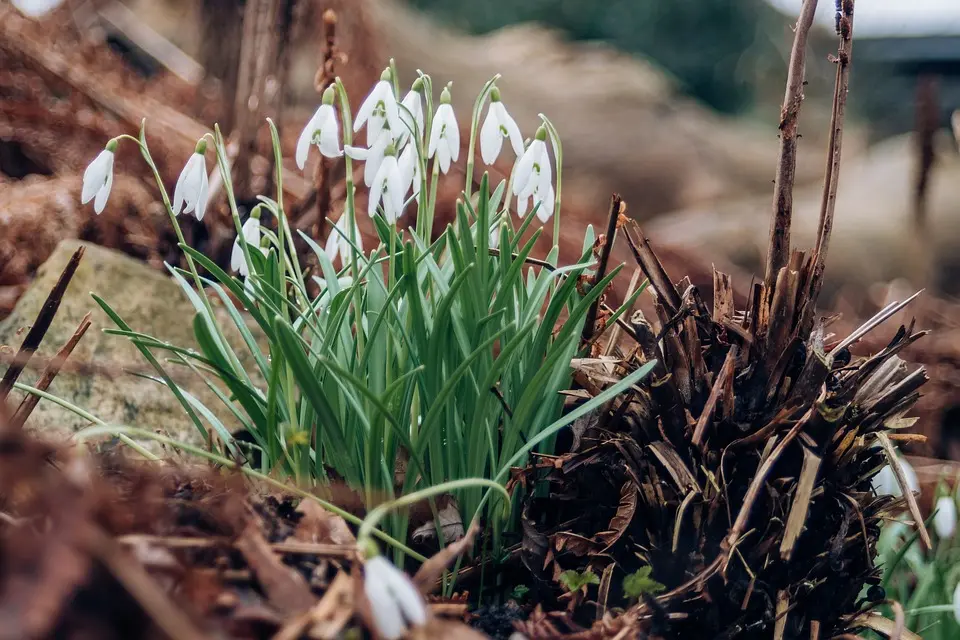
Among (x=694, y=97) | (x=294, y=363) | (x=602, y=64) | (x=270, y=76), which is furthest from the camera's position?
(x=694, y=97)

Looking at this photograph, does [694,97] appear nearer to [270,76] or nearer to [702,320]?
[270,76]

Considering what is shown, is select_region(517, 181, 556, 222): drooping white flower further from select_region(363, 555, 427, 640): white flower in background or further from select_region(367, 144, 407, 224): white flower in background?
select_region(363, 555, 427, 640): white flower in background

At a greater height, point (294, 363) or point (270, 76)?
point (270, 76)

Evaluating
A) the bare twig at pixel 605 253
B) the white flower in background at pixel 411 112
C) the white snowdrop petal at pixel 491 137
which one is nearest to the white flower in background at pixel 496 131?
the white snowdrop petal at pixel 491 137

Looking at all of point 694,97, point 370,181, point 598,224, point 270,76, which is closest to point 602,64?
point 694,97

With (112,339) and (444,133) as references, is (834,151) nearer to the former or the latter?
(444,133)

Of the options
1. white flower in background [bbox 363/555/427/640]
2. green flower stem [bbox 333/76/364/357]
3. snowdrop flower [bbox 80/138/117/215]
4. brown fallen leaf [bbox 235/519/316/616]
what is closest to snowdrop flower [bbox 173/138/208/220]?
snowdrop flower [bbox 80/138/117/215]
